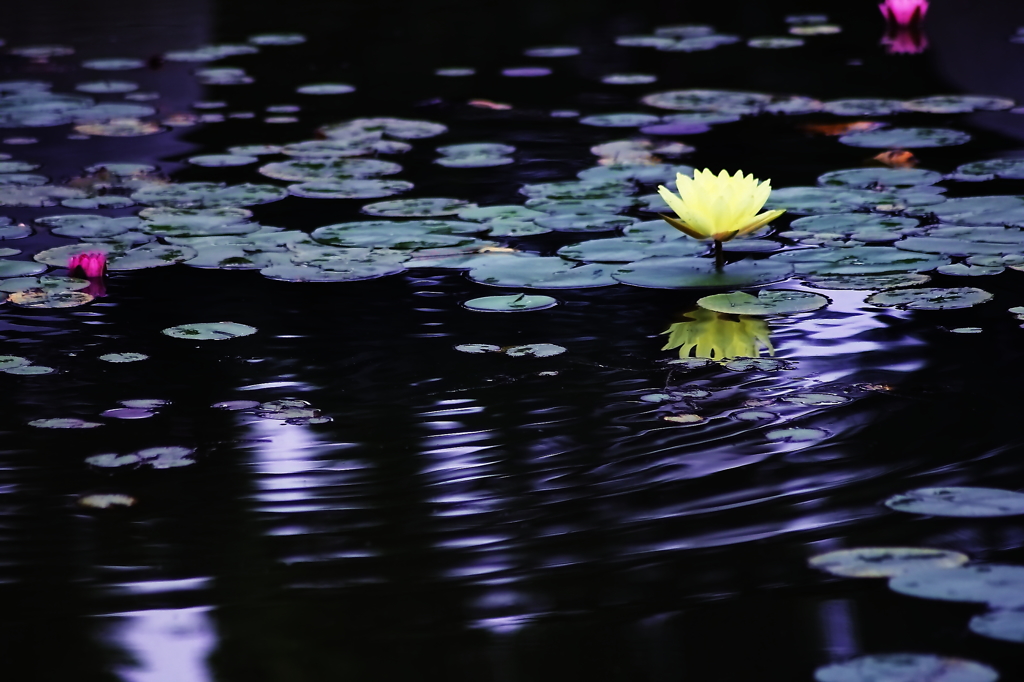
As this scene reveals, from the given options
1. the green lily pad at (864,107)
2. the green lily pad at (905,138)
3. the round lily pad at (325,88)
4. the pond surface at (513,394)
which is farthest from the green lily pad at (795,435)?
the round lily pad at (325,88)

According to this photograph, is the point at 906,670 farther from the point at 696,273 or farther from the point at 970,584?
the point at 696,273

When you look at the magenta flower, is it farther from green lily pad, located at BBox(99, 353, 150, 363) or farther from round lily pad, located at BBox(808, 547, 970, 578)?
round lily pad, located at BBox(808, 547, 970, 578)

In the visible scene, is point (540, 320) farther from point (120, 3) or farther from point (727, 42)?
point (120, 3)

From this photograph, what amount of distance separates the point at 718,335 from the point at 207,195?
1440 mm

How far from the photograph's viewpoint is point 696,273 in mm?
2383

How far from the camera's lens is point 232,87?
452 centimetres

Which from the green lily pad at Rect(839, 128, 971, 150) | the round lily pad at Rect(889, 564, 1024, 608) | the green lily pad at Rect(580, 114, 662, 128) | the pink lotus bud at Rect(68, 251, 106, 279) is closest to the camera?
the round lily pad at Rect(889, 564, 1024, 608)

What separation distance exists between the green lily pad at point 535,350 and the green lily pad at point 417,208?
840 mm

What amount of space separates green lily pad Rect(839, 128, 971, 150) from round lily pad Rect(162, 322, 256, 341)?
1.82m

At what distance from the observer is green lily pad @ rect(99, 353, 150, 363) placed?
2.06 meters

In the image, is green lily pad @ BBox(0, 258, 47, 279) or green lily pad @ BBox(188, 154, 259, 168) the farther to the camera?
green lily pad @ BBox(188, 154, 259, 168)

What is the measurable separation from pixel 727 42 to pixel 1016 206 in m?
2.56

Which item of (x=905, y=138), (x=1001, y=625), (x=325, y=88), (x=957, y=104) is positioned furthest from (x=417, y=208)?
(x=1001, y=625)

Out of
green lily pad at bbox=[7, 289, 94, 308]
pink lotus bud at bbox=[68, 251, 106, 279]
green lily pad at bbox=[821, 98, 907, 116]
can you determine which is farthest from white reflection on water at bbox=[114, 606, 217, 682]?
green lily pad at bbox=[821, 98, 907, 116]
